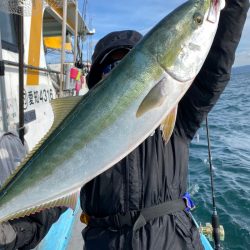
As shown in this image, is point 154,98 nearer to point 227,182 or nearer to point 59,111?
point 59,111

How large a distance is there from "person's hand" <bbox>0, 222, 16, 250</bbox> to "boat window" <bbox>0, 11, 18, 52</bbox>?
2689mm

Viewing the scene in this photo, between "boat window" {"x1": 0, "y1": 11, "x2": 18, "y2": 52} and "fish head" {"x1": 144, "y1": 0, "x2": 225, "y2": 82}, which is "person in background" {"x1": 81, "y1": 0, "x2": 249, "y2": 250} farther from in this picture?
"boat window" {"x1": 0, "y1": 11, "x2": 18, "y2": 52}

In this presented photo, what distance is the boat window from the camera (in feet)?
15.1

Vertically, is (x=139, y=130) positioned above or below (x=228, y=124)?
above

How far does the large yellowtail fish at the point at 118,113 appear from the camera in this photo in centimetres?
177

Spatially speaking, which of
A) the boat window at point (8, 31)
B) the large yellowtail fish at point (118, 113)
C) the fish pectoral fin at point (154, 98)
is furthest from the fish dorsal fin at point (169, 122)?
the boat window at point (8, 31)

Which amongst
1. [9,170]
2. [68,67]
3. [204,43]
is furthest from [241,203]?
[204,43]

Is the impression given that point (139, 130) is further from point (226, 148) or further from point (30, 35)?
point (226, 148)

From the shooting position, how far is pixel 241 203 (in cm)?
698

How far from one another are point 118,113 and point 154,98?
0.19 meters

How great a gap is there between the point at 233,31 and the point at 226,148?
31.4 ft

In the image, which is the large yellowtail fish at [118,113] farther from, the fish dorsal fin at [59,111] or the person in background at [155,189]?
the person in background at [155,189]

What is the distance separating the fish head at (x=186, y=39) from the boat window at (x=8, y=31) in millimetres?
3120

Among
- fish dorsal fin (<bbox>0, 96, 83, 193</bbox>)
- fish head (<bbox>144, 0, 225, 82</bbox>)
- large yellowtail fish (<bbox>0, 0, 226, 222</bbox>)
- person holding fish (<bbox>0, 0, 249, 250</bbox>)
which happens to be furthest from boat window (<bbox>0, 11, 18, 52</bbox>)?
fish head (<bbox>144, 0, 225, 82</bbox>)
